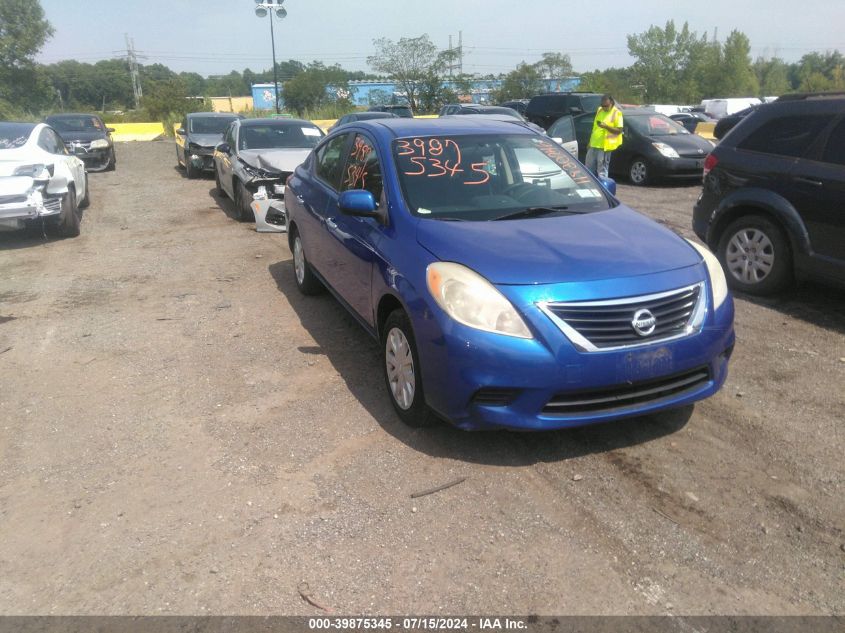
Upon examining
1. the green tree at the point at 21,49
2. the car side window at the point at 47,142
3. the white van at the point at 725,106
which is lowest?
the car side window at the point at 47,142

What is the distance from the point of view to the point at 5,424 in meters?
4.24

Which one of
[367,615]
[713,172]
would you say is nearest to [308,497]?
[367,615]

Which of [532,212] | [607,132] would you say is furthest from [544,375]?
[607,132]

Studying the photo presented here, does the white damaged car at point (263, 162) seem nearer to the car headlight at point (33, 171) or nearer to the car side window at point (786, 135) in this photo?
the car headlight at point (33, 171)

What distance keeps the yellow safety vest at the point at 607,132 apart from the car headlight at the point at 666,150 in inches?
48.7

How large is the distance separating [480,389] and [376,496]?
73 centimetres

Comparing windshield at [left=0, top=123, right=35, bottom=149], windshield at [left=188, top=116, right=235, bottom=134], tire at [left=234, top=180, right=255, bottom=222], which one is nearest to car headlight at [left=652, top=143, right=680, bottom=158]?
tire at [left=234, top=180, right=255, bottom=222]

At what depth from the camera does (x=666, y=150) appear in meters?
13.0

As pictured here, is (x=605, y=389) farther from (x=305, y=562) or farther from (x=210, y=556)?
(x=210, y=556)

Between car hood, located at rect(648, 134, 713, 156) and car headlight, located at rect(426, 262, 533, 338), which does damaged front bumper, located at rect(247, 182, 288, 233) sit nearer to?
car headlight, located at rect(426, 262, 533, 338)

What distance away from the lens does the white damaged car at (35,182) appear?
871 centimetres

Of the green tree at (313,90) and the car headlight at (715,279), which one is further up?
the green tree at (313,90)

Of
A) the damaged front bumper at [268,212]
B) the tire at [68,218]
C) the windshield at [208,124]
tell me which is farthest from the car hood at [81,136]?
the damaged front bumper at [268,212]

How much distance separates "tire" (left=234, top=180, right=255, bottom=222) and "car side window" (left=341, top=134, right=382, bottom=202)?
5.44m
